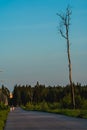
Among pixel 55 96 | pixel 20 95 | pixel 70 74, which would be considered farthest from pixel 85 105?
pixel 20 95

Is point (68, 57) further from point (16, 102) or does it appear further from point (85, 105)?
point (16, 102)

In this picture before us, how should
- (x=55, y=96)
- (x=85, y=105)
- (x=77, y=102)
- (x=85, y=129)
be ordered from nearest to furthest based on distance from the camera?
1. (x=85, y=129)
2. (x=85, y=105)
3. (x=77, y=102)
4. (x=55, y=96)

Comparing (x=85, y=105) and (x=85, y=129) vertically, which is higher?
(x=85, y=105)

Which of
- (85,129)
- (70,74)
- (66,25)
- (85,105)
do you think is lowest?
(85,129)

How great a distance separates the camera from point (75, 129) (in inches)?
753

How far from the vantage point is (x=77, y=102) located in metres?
52.2

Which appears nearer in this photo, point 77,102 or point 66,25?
point 66,25

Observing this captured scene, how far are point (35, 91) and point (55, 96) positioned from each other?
15862 mm

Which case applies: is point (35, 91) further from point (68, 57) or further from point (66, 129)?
point (66, 129)

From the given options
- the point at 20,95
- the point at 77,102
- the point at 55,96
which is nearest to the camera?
the point at 77,102

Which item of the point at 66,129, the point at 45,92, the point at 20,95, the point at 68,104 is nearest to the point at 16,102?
the point at 20,95

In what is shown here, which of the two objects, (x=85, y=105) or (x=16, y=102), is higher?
(x=16, y=102)

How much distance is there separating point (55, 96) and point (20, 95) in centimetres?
2793

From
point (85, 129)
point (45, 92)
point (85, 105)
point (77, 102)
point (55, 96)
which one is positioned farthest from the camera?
point (45, 92)
